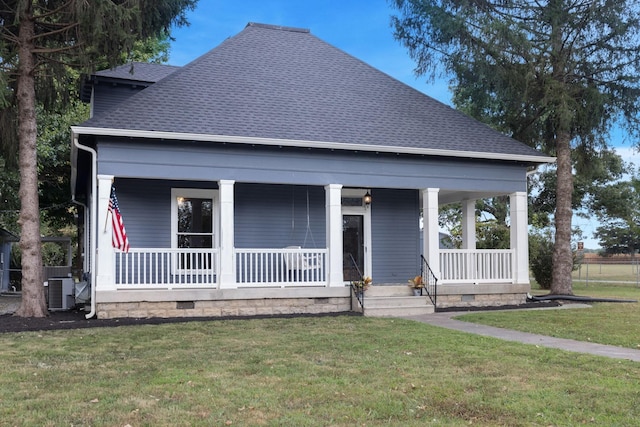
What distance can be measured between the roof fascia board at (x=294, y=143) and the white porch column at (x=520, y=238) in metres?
1.01

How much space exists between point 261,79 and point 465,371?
9974 millimetres

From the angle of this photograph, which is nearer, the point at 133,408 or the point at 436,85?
the point at 133,408

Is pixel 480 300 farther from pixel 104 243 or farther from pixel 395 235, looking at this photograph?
pixel 104 243

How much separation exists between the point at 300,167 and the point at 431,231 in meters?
3.39

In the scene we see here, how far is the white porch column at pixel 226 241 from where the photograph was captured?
Answer: 12.1m

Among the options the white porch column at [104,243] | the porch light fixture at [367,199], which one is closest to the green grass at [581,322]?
the porch light fixture at [367,199]

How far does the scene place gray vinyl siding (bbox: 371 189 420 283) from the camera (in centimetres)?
1530

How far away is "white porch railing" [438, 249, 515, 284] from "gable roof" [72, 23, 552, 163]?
2.30 m

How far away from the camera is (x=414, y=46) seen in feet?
59.3

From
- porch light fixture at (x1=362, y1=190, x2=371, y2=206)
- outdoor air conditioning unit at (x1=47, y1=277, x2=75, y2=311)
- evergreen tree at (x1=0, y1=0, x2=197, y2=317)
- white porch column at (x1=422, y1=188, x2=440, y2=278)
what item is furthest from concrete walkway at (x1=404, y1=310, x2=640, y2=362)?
evergreen tree at (x1=0, y1=0, x2=197, y2=317)

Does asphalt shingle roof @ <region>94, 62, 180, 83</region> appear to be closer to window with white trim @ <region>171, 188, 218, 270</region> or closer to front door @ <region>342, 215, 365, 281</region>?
window with white trim @ <region>171, 188, 218, 270</region>

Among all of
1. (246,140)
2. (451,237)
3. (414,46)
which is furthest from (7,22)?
(451,237)

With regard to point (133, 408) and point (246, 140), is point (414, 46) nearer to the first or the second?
point (246, 140)

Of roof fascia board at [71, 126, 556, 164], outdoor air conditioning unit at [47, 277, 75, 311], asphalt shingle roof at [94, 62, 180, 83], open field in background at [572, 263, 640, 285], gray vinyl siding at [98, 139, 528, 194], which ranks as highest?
asphalt shingle roof at [94, 62, 180, 83]
